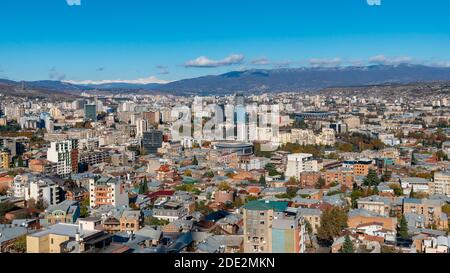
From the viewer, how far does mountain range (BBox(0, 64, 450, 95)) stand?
1220 inches

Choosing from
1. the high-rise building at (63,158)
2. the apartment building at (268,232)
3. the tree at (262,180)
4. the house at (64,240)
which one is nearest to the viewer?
the house at (64,240)

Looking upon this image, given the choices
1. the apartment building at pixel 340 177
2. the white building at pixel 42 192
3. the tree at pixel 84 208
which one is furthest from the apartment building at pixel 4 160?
the apartment building at pixel 340 177

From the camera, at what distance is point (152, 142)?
40.6ft

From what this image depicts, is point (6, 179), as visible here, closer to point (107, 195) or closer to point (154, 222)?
point (107, 195)

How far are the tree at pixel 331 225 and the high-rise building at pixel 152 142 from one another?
7.74m

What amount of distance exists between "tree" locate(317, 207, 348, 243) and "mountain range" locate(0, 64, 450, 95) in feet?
80.2

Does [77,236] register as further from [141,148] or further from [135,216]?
[141,148]

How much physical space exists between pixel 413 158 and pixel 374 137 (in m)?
3.58

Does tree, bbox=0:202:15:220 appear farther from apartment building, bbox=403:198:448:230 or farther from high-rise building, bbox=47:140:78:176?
apartment building, bbox=403:198:448:230

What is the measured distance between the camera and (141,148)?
41.6ft

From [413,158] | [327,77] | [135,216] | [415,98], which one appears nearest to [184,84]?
[327,77]

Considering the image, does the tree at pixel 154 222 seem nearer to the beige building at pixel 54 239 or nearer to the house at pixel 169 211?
the house at pixel 169 211

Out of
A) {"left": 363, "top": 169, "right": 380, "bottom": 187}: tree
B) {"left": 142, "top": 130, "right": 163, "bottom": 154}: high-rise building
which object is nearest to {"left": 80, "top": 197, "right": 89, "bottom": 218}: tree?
{"left": 363, "top": 169, "right": 380, "bottom": 187}: tree

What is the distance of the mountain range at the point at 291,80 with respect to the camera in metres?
31.0
